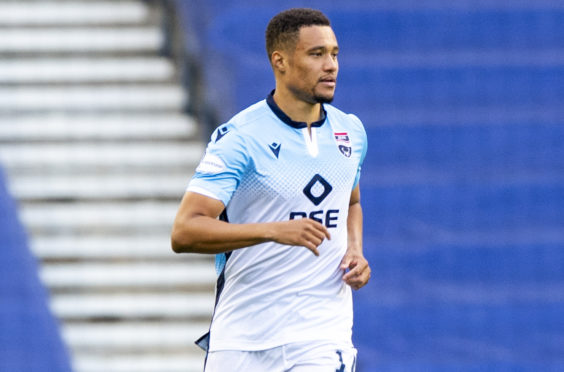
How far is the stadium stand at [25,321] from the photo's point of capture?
19.3ft

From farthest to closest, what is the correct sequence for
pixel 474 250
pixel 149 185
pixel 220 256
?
1. pixel 149 185
2. pixel 474 250
3. pixel 220 256

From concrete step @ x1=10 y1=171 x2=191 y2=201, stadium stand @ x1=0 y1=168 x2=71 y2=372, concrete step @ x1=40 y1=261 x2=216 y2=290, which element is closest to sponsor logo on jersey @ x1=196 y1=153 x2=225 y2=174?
stadium stand @ x1=0 y1=168 x2=71 y2=372

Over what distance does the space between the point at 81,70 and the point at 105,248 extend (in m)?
1.79

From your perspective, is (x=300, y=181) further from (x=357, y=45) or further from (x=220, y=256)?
(x=357, y=45)

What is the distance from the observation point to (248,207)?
3.49 meters

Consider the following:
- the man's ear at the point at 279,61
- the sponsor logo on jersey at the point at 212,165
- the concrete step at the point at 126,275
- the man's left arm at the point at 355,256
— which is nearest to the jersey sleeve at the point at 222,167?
the sponsor logo on jersey at the point at 212,165

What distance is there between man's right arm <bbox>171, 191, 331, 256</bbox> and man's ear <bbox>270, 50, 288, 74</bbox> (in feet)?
1.65

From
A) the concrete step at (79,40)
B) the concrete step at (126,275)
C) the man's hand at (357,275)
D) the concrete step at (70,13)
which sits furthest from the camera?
the concrete step at (70,13)

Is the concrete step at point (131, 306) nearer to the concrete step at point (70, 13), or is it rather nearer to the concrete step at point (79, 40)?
the concrete step at point (79, 40)

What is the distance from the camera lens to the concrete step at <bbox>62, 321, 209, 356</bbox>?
7168mm

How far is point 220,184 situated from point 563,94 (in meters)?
5.43

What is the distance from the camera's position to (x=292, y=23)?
11.5 feet

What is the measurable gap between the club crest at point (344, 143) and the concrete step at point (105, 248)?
414 cm

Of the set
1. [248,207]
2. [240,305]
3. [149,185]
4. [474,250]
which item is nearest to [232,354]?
[240,305]
